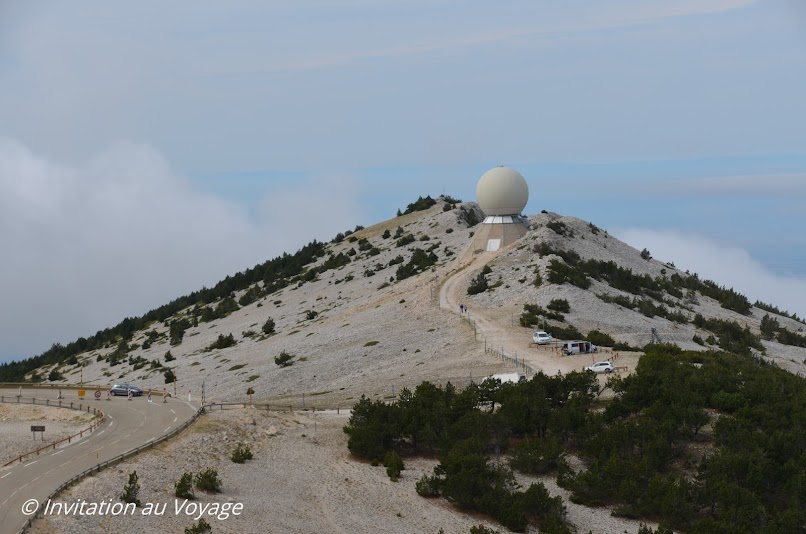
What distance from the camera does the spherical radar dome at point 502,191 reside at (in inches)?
3462

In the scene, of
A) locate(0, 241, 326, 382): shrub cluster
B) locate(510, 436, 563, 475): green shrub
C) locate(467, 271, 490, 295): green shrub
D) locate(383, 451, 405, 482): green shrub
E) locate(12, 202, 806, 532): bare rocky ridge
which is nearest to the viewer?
locate(12, 202, 806, 532): bare rocky ridge

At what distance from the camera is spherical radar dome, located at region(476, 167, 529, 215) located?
289 ft

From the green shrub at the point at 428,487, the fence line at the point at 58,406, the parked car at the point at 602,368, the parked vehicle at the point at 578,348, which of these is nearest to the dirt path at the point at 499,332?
the parked vehicle at the point at 578,348

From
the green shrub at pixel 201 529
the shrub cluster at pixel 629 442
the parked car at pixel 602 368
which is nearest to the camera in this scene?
the green shrub at pixel 201 529

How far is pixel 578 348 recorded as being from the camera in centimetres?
5934

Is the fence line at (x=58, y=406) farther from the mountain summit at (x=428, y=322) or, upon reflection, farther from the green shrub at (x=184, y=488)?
the mountain summit at (x=428, y=322)

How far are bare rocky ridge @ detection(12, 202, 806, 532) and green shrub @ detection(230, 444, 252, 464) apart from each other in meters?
0.51

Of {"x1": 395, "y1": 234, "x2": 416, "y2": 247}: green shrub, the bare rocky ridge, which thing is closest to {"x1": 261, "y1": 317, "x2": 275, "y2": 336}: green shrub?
the bare rocky ridge

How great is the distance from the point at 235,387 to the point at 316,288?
40240 mm

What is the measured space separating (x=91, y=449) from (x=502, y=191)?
5314 cm

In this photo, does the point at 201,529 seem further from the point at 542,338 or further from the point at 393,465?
the point at 542,338

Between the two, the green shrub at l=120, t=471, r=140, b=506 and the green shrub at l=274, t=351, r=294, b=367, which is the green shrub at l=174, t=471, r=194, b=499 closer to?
the green shrub at l=120, t=471, r=140, b=506

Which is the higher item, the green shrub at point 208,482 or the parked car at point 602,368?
the parked car at point 602,368

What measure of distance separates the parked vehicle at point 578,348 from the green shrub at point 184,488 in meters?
28.4
